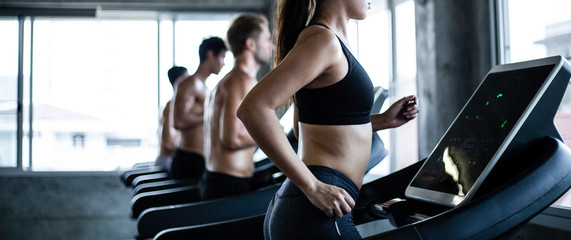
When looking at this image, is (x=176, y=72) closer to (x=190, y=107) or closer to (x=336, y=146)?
(x=190, y=107)

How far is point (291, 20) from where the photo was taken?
4.49ft

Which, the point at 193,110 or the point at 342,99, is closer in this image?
the point at 342,99

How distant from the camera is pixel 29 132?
6012 mm

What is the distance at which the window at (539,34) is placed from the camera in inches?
86.0

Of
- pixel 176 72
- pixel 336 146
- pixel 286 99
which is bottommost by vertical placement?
pixel 336 146

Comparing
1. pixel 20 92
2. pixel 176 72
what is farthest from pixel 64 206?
pixel 176 72

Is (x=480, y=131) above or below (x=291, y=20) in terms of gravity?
below

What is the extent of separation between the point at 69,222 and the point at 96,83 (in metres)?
1.56

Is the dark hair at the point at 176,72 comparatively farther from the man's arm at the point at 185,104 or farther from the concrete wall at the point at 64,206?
the concrete wall at the point at 64,206

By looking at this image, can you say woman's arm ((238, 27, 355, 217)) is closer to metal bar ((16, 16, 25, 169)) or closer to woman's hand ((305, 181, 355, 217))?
woman's hand ((305, 181, 355, 217))

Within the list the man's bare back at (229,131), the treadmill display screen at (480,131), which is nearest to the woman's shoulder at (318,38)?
the treadmill display screen at (480,131)

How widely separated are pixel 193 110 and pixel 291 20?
2.94m

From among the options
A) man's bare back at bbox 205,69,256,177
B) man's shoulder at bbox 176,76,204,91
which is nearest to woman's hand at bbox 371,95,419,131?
man's bare back at bbox 205,69,256,177

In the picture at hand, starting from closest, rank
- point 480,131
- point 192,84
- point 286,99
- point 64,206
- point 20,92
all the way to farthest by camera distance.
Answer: point 286,99, point 480,131, point 192,84, point 20,92, point 64,206
